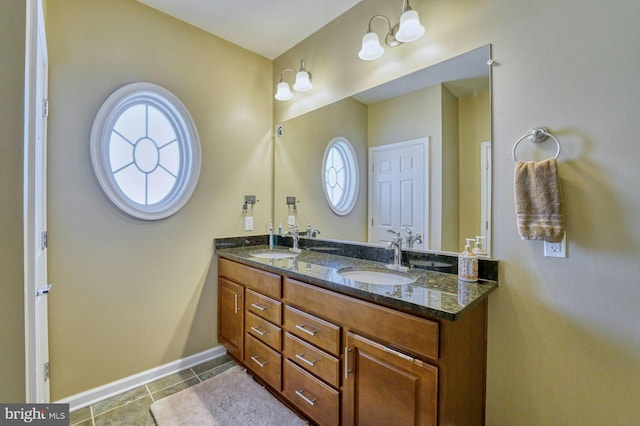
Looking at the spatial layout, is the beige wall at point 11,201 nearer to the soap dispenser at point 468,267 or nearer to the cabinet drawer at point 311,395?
the cabinet drawer at point 311,395

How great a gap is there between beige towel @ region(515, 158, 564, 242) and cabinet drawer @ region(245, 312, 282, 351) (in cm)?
140

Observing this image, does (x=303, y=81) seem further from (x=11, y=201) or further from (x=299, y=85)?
(x=11, y=201)

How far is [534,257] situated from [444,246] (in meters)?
0.40

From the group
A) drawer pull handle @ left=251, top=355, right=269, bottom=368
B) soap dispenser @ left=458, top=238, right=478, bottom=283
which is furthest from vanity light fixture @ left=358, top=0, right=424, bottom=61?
drawer pull handle @ left=251, top=355, right=269, bottom=368

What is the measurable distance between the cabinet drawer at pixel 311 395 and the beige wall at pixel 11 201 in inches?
43.6

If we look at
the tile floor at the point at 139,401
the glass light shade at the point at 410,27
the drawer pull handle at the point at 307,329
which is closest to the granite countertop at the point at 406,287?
the drawer pull handle at the point at 307,329

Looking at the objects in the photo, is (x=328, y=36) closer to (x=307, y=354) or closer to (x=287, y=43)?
(x=287, y=43)

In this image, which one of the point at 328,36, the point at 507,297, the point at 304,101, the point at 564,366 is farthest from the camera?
the point at 304,101

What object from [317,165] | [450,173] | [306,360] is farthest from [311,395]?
[317,165]

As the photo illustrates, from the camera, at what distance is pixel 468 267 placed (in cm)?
133

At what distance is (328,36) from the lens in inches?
85.4

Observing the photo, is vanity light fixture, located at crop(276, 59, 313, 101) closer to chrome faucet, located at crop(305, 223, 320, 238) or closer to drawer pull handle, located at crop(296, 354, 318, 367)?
chrome faucet, located at crop(305, 223, 320, 238)

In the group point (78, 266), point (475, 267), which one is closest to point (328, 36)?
point (475, 267)

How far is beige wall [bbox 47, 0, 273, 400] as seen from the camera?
1654 mm
